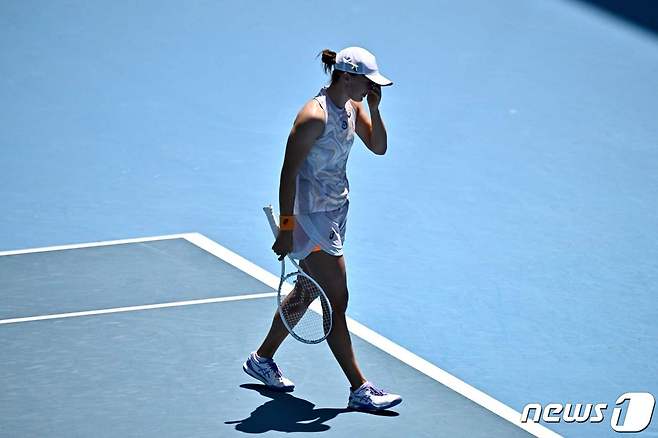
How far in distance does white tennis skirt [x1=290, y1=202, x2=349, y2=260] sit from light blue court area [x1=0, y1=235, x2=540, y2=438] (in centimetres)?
82

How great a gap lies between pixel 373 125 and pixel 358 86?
309mm

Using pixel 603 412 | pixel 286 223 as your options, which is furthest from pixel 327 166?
pixel 603 412

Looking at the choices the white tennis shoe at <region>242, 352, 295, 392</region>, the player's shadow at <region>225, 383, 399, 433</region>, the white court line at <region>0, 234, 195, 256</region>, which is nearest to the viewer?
the player's shadow at <region>225, 383, 399, 433</region>

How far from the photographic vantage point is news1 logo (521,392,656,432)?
7160 mm

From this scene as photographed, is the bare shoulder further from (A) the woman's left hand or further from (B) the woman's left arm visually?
(A) the woman's left hand

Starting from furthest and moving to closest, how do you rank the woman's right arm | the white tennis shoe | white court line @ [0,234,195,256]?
white court line @ [0,234,195,256] < the white tennis shoe < the woman's right arm

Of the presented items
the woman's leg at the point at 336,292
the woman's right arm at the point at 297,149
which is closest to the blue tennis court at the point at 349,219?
the woman's leg at the point at 336,292

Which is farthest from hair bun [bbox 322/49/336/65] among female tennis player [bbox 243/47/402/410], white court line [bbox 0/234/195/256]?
white court line [bbox 0/234/195/256]

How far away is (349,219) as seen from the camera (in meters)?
10.2

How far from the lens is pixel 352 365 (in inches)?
279

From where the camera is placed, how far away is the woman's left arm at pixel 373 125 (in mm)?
7027

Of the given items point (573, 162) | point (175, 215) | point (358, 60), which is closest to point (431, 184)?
point (573, 162)

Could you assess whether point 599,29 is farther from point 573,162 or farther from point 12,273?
point 12,273

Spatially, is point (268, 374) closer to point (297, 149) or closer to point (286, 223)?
point (286, 223)
